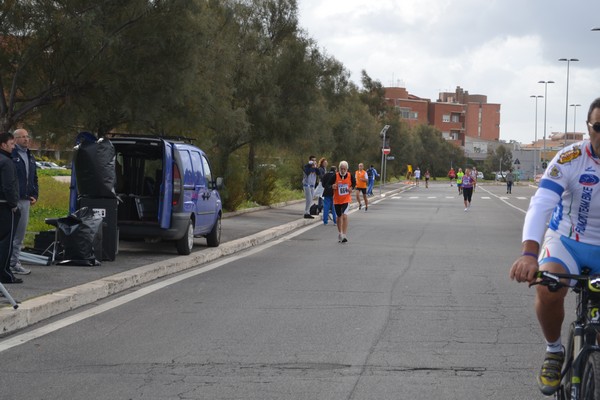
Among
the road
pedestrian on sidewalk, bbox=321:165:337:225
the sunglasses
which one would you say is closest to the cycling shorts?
the sunglasses

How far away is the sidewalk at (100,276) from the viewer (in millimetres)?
9367

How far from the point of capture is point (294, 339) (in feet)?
27.7

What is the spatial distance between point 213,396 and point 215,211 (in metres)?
11.5

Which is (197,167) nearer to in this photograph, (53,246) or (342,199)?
(53,246)

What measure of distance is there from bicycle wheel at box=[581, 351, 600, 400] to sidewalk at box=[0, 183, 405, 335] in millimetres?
5715

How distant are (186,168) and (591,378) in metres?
12.0

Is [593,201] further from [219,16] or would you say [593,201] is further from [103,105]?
[219,16]

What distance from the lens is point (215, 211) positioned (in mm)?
17719

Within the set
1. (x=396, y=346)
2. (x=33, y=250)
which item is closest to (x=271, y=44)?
(x=33, y=250)

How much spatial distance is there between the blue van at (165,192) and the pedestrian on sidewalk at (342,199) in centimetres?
340

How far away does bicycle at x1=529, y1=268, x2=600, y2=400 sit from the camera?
435 centimetres

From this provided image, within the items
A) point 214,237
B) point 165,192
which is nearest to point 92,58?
point 165,192

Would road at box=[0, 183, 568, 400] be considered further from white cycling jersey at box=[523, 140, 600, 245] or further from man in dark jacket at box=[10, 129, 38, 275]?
white cycling jersey at box=[523, 140, 600, 245]

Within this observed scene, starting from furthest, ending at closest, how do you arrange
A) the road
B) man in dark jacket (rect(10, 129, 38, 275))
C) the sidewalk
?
1. man in dark jacket (rect(10, 129, 38, 275))
2. the sidewalk
3. the road
